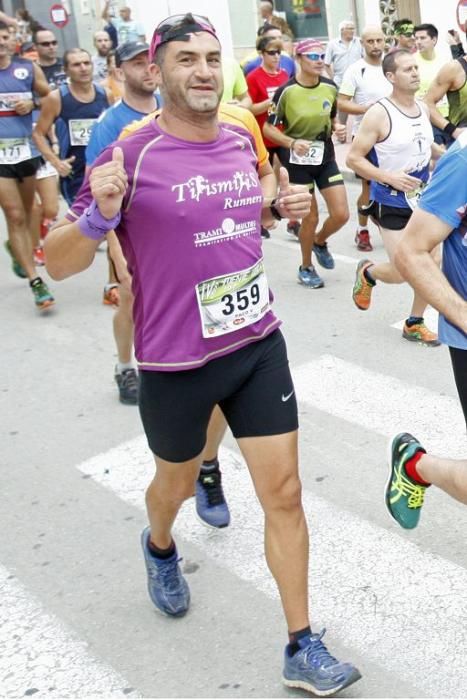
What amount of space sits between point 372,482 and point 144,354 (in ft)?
5.91

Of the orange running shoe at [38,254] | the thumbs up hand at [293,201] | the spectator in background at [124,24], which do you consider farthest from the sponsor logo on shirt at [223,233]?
the spectator in background at [124,24]

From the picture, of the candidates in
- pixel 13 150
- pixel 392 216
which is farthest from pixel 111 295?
pixel 392 216

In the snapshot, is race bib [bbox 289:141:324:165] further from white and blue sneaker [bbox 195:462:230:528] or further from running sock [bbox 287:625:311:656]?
running sock [bbox 287:625:311:656]

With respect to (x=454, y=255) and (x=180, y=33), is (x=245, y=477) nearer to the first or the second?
(x=454, y=255)

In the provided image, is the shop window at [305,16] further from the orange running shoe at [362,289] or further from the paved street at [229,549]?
the paved street at [229,549]

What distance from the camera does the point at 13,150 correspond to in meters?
7.86

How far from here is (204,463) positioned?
4477mm

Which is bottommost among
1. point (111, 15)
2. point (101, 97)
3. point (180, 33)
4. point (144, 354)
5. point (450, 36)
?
point (111, 15)

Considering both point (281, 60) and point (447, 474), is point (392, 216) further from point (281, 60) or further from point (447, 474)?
point (281, 60)

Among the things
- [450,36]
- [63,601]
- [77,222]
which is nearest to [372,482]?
[63,601]

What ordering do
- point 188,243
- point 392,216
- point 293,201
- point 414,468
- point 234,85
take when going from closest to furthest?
point 188,243 → point 293,201 → point 414,468 → point 392,216 → point 234,85

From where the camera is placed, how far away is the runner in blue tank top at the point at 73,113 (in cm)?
812

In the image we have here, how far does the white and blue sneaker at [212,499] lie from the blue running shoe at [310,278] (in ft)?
12.3

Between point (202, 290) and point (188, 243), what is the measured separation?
0.16m
